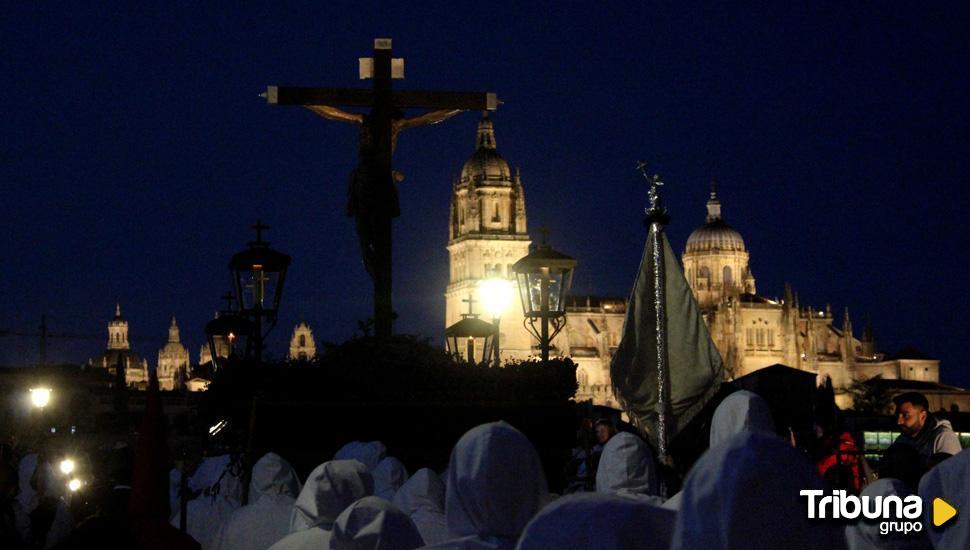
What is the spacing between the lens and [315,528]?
5.73 metres

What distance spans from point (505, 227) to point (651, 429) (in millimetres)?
101675

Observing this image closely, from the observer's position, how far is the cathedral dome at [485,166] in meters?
111

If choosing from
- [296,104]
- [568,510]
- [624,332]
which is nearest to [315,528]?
[568,510]

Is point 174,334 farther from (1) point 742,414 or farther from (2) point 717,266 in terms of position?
(1) point 742,414

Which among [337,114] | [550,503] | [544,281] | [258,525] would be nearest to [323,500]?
[258,525]

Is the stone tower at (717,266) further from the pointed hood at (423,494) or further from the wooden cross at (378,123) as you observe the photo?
the pointed hood at (423,494)

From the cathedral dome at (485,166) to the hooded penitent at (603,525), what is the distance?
108079mm

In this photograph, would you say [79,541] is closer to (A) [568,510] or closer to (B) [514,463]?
(B) [514,463]

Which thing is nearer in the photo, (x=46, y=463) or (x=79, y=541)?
(x=79, y=541)

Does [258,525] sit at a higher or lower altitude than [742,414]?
lower

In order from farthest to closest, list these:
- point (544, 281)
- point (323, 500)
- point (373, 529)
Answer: point (544, 281), point (323, 500), point (373, 529)

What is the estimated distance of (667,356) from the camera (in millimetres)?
9656

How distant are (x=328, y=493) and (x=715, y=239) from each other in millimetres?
120948

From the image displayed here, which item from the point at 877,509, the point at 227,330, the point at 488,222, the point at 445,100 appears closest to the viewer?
the point at 877,509
